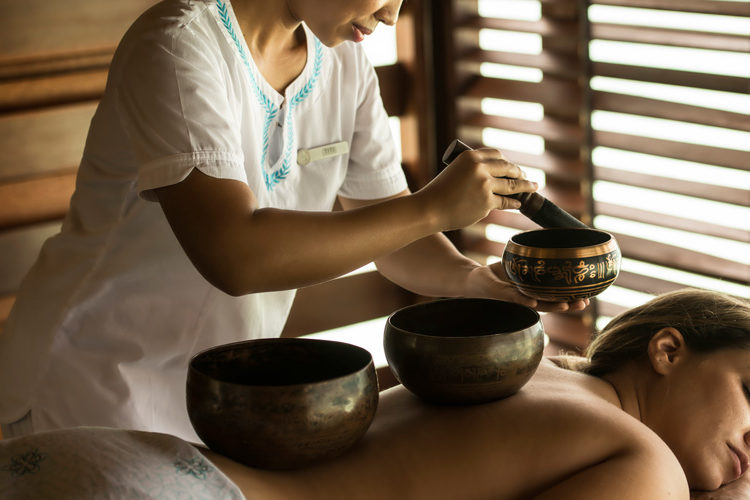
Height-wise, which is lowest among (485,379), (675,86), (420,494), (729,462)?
(729,462)

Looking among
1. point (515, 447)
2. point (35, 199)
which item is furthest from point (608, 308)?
point (35, 199)

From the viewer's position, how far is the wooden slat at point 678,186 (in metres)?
2.84

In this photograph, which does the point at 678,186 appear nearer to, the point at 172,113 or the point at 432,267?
the point at 432,267

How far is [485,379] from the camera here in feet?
4.78

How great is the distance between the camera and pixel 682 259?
3078 millimetres

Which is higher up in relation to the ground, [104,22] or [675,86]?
[104,22]

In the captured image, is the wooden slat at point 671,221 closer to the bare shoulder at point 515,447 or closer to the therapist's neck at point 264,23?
the bare shoulder at point 515,447

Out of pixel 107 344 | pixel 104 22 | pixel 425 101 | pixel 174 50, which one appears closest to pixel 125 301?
pixel 107 344

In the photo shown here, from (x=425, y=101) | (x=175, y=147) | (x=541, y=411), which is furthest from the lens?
(x=425, y=101)

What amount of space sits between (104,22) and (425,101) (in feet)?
4.49

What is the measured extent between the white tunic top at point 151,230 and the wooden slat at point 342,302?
6.21 feet

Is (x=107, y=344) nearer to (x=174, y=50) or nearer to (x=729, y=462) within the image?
(x=174, y=50)

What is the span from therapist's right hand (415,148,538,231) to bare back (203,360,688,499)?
Answer: 328mm

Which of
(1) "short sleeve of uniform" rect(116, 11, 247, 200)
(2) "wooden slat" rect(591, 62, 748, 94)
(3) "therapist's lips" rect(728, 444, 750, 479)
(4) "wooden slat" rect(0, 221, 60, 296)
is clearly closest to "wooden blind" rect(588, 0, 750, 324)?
(2) "wooden slat" rect(591, 62, 748, 94)
